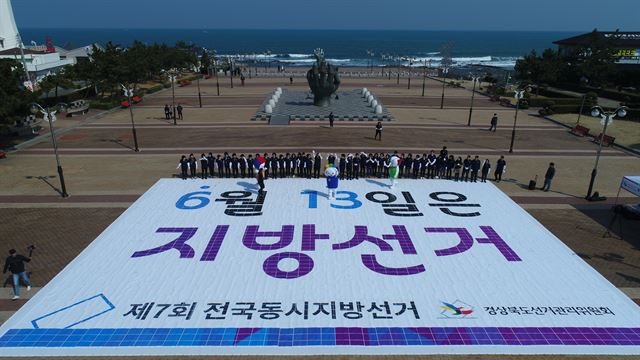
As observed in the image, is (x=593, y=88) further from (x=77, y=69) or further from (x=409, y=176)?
(x=77, y=69)

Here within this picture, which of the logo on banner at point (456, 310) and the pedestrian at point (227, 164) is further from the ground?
the pedestrian at point (227, 164)

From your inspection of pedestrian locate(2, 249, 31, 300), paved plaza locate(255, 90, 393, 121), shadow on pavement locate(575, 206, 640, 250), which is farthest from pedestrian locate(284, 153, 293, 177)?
paved plaza locate(255, 90, 393, 121)

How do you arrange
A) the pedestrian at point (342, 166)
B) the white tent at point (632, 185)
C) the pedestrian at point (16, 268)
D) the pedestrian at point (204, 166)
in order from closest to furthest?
the pedestrian at point (16, 268) → the white tent at point (632, 185) → the pedestrian at point (204, 166) → the pedestrian at point (342, 166)

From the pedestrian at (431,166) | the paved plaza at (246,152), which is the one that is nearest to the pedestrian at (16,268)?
the paved plaza at (246,152)

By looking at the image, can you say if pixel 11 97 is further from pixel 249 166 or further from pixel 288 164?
pixel 288 164

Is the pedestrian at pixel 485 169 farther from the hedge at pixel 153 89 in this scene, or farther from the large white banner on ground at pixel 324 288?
the hedge at pixel 153 89

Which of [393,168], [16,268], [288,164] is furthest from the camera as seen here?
[288,164]

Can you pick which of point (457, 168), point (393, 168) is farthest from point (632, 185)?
point (393, 168)
